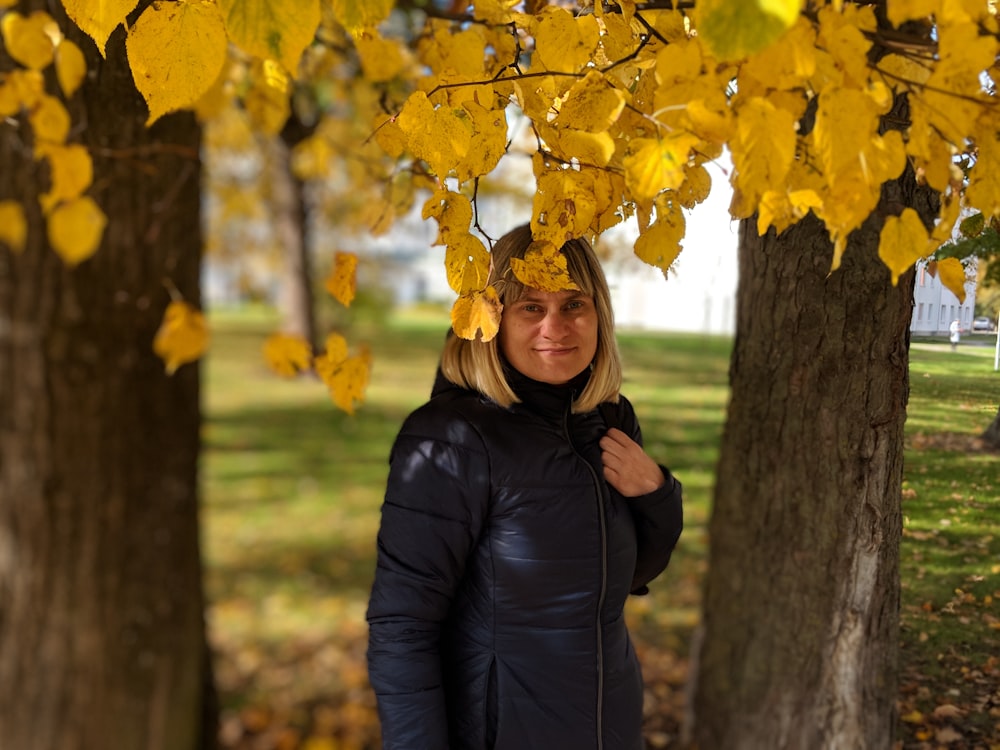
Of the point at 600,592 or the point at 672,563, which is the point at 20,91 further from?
the point at 672,563

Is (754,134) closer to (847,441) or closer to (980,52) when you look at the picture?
(980,52)

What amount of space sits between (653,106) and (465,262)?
0.41 metres

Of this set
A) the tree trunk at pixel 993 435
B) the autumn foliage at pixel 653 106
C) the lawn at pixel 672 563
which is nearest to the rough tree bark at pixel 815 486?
the lawn at pixel 672 563

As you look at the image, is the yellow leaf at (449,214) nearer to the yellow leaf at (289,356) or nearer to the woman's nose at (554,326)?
the woman's nose at (554,326)

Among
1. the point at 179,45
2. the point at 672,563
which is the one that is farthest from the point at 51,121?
the point at 672,563

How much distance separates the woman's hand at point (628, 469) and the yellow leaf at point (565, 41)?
83 centimetres

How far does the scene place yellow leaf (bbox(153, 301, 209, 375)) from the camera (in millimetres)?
2588

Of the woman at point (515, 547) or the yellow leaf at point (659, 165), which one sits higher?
the yellow leaf at point (659, 165)

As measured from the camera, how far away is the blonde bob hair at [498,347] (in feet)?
5.90

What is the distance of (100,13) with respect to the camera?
1198 mm

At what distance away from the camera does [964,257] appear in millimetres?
1905

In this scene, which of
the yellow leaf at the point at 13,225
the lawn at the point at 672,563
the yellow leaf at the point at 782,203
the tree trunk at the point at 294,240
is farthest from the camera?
the tree trunk at the point at 294,240

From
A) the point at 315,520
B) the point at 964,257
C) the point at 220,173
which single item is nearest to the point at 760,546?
the point at 964,257

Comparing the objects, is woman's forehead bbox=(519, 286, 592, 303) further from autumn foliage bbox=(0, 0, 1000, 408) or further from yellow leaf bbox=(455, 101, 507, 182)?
yellow leaf bbox=(455, 101, 507, 182)
